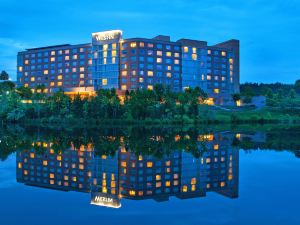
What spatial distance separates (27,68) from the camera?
566 feet

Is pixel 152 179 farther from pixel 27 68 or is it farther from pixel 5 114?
pixel 27 68

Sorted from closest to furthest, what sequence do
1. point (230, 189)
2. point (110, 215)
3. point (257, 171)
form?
point (110, 215)
point (230, 189)
point (257, 171)

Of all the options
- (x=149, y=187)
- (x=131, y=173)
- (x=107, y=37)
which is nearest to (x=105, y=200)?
(x=149, y=187)

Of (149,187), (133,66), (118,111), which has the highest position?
(133,66)

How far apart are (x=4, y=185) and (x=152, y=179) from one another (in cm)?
916

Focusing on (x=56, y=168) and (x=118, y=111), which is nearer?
(x=56, y=168)

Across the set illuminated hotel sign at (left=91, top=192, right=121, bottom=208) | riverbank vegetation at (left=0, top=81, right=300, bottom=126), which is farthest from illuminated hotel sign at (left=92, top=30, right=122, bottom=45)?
illuminated hotel sign at (left=91, top=192, right=121, bottom=208)

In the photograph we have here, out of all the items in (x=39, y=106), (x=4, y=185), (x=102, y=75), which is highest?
(x=102, y=75)

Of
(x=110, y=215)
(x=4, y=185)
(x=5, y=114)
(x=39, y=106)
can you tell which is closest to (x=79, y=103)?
(x=39, y=106)

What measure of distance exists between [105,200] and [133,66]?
127 meters

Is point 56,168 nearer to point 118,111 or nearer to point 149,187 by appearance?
point 149,187

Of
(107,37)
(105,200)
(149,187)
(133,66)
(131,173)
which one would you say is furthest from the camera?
(107,37)

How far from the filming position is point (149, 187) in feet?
65.2

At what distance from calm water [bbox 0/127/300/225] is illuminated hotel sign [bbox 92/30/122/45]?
4521 inches
